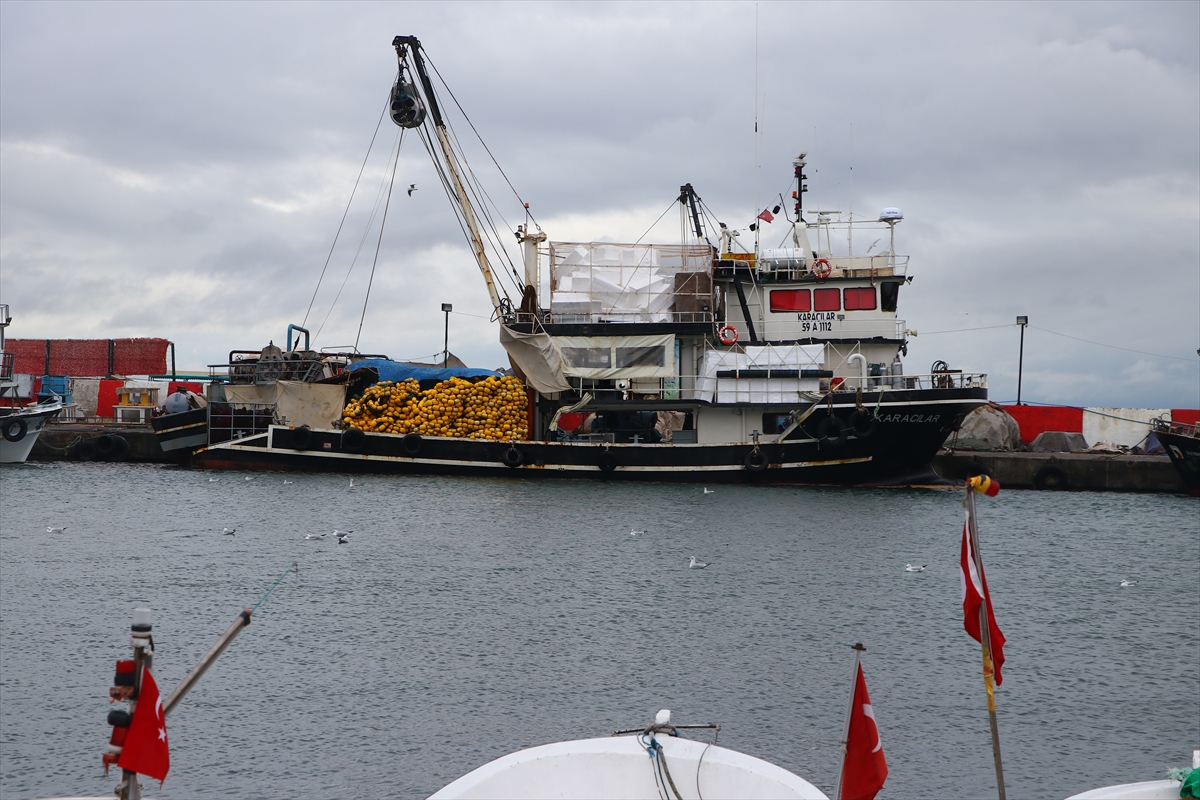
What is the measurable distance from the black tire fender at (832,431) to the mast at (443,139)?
34.6ft

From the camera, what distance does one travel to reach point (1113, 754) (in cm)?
1106

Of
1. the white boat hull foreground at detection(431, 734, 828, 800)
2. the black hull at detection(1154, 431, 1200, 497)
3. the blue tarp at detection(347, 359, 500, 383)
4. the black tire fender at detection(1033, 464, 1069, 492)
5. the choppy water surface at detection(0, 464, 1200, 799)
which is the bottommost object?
the choppy water surface at detection(0, 464, 1200, 799)

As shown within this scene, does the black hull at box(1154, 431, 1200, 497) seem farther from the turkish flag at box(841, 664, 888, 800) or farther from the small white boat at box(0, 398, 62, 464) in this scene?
the small white boat at box(0, 398, 62, 464)

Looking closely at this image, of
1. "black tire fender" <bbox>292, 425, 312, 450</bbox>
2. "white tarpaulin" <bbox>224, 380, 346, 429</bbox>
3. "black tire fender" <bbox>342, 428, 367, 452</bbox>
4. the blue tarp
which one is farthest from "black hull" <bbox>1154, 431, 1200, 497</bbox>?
"black tire fender" <bbox>292, 425, 312, 450</bbox>

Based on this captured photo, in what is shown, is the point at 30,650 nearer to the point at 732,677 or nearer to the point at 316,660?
the point at 316,660

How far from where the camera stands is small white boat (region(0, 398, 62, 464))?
118 ft

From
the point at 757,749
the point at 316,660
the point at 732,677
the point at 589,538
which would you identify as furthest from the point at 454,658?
the point at 589,538

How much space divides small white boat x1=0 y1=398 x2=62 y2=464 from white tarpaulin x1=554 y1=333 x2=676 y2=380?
18.4 m

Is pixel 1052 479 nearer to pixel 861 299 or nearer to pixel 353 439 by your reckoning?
pixel 861 299

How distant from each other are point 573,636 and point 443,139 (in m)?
22.6

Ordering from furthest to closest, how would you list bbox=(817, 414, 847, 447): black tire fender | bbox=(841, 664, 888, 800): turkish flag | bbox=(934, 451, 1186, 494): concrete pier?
bbox=(934, 451, 1186, 494): concrete pier
bbox=(817, 414, 847, 447): black tire fender
bbox=(841, 664, 888, 800): turkish flag

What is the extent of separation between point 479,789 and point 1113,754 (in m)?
7.64

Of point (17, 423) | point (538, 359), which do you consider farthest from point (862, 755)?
point (17, 423)

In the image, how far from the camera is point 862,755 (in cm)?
709
